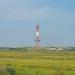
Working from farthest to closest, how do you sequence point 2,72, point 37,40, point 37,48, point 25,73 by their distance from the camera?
point 37,48 → point 37,40 → point 25,73 → point 2,72

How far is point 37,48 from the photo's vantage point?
164m

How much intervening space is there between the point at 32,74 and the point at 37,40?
4396 inches

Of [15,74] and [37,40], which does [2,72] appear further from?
[37,40]

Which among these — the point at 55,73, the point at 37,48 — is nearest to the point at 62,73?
the point at 55,73

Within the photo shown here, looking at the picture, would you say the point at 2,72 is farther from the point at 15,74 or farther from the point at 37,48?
the point at 37,48

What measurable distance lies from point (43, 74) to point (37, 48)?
126539 millimetres

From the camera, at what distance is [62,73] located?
123 ft

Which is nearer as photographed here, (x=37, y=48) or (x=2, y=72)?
(x=2, y=72)

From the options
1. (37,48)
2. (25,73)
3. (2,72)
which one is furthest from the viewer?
(37,48)

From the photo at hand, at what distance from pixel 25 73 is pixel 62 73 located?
4.19 metres

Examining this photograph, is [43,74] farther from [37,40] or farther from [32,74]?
[37,40]

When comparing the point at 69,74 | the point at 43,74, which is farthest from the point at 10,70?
the point at 69,74

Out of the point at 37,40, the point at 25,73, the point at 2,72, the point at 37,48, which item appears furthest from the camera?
the point at 37,48

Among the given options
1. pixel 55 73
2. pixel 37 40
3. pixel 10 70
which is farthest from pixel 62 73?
pixel 37 40
